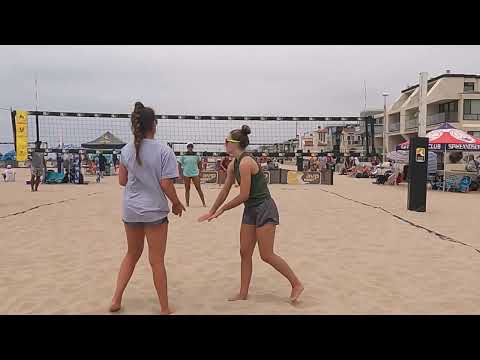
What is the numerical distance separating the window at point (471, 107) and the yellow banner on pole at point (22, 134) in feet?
102

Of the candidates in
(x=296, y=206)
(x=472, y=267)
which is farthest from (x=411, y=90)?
(x=472, y=267)

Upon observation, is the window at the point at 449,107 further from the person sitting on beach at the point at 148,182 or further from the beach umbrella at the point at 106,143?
the person sitting on beach at the point at 148,182

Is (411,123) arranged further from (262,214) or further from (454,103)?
(262,214)

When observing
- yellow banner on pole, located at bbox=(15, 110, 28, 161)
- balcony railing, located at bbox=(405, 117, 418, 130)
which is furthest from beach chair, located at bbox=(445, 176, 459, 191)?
balcony railing, located at bbox=(405, 117, 418, 130)

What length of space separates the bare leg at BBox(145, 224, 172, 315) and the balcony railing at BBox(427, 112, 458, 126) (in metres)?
35.5

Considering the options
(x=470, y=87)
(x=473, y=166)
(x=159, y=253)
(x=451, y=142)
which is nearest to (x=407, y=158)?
(x=473, y=166)

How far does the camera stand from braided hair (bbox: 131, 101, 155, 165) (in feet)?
8.97

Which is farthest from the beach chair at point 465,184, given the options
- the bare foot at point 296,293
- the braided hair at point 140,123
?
the braided hair at point 140,123

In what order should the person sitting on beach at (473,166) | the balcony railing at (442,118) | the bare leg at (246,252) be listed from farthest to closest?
the balcony railing at (442,118) → the person sitting on beach at (473,166) → the bare leg at (246,252)

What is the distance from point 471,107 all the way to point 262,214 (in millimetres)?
34978

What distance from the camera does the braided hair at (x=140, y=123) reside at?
2.73 meters

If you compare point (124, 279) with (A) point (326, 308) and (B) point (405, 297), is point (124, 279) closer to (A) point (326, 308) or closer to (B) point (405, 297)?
(A) point (326, 308)

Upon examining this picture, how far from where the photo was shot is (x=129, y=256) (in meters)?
2.93

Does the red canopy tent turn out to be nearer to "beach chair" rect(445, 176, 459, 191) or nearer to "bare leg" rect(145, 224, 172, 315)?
"beach chair" rect(445, 176, 459, 191)
